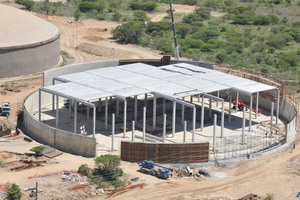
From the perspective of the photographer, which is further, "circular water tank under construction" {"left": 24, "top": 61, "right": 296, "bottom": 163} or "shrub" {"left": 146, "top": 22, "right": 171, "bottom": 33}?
"shrub" {"left": 146, "top": 22, "right": 171, "bottom": 33}

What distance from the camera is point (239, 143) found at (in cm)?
5869

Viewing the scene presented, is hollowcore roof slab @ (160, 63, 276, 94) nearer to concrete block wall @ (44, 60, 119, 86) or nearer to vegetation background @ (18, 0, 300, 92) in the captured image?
concrete block wall @ (44, 60, 119, 86)

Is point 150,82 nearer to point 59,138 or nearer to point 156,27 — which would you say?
point 59,138

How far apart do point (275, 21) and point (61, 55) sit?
1779 inches

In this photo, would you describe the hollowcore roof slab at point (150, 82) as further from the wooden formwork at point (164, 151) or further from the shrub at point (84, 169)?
the shrub at point (84, 169)

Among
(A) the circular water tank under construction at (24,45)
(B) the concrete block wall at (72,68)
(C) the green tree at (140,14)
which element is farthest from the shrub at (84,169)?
(C) the green tree at (140,14)

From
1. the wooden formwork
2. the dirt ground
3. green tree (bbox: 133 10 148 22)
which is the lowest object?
the dirt ground

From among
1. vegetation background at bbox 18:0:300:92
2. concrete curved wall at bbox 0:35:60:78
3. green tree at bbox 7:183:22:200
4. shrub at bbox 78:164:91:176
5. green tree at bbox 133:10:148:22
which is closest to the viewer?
green tree at bbox 7:183:22:200

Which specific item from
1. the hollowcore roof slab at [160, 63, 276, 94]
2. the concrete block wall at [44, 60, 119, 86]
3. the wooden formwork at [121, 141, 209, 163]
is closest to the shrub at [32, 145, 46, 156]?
the wooden formwork at [121, 141, 209, 163]

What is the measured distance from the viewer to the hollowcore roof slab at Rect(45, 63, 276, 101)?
6141 centimetres

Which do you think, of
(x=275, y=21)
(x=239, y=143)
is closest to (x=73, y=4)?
(x=275, y=21)

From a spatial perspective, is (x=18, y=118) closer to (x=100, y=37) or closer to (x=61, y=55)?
(x=61, y=55)

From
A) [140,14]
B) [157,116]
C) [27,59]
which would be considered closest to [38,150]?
[157,116]

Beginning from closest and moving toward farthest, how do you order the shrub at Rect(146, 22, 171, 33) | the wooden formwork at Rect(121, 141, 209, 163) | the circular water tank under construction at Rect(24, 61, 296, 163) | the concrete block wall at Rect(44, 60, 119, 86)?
the wooden formwork at Rect(121, 141, 209, 163) → the circular water tank under construction at Rect(24, 61, 296, 163) → the concrete block wall at Rect(44, 60, 119, 86) → the shrub at Rect(146, 22, 171, 33)
